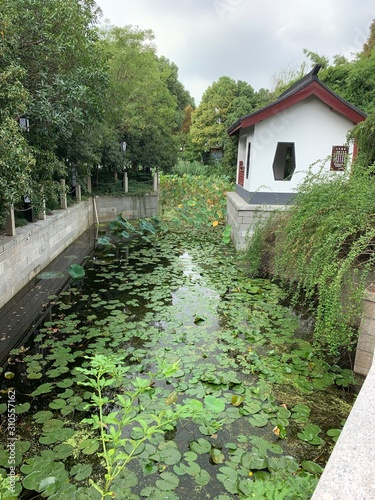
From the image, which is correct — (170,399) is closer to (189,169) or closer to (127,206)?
(127,206)

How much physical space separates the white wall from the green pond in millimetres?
3697

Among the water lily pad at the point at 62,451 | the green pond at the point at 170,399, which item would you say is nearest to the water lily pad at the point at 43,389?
the green pond at the point at 170,399

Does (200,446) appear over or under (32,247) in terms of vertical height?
under

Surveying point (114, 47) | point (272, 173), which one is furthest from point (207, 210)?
point (114, 47)

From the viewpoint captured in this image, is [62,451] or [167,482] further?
[62,451]

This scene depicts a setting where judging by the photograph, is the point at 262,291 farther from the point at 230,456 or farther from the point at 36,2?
the point at 36,2

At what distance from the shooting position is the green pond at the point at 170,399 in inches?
79.6

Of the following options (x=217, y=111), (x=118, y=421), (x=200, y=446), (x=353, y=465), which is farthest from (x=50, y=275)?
(x=217, y=111)

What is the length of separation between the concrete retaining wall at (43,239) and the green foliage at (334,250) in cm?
341

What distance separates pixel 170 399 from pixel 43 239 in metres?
4.26

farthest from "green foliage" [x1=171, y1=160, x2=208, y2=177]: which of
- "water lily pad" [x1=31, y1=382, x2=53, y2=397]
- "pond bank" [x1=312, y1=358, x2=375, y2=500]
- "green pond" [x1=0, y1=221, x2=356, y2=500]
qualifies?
"pond bank" [x1=312, y1=358, x2=375, y2=500]

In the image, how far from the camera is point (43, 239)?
6.03 m

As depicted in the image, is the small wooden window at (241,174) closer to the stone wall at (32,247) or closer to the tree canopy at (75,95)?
the tree canopy at (75,95)

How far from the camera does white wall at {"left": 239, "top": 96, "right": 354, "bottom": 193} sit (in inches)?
313
